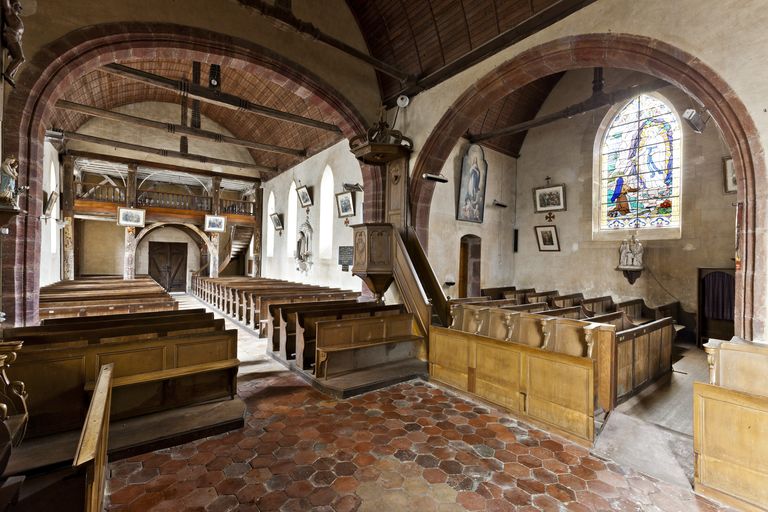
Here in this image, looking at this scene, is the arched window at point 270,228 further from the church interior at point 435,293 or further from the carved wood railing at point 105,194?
the carved wood railing at point 105,194

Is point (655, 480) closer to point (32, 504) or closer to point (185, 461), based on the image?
point (185, 461)

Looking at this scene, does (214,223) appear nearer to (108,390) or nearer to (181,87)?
(181,87)

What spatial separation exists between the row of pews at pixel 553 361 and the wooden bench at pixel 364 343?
51cm

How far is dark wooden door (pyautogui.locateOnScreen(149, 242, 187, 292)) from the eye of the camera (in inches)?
617

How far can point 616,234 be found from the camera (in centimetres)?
787

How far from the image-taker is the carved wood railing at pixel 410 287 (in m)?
4.86

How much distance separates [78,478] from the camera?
1.94 m

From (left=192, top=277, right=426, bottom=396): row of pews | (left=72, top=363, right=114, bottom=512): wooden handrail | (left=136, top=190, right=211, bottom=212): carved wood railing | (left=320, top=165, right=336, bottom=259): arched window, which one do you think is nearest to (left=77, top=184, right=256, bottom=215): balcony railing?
(left=136, top=190, right=211, bottom=212): carved wood railing

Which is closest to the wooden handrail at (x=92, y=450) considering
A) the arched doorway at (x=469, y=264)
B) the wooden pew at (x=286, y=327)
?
the wooden pew at (x=286, y=327)

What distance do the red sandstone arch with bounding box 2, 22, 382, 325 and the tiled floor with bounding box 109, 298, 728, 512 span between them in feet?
10.2

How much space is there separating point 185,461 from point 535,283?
8475 millimetres

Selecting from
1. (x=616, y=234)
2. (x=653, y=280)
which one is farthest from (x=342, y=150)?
(x=653, y=280)

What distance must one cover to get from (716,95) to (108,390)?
5348 millimetres

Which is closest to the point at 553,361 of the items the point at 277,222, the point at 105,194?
the point at 277,222
